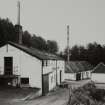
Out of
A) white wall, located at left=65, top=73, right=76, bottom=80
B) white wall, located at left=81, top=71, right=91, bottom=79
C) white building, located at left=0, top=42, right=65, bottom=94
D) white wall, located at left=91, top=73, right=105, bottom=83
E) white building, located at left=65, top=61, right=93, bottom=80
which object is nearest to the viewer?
white building, located at left=0, top=42, right=65, bottom=94

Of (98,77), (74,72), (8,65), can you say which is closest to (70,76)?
(74,72)

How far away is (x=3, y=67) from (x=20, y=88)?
3904mm

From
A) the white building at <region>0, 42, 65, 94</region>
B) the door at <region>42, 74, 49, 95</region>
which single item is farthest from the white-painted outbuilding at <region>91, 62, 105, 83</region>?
the white building at <region>0, 42, 65, 94</region>

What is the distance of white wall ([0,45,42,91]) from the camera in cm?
→ 2838

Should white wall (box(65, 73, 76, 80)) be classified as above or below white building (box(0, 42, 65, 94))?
below

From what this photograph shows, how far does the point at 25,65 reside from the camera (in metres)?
28.8

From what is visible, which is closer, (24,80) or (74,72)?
(24,80)

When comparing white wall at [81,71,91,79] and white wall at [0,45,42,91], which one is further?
white wall at [81,71,91,79]

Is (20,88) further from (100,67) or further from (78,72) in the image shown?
(78,72)

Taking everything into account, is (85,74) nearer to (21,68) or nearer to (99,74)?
(99,74)

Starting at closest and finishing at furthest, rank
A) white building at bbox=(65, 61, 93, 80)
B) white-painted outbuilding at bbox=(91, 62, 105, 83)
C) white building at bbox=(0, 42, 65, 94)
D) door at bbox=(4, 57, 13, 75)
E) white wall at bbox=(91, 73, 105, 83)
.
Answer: white building at bbox=(0, 42, 65, 94) → door at bbox=(4, 57, 13, 75) → white wall at bbox=(91, 73, 105, 83) → white-painted outbuilding at bbox=(91, 62, 105, 83) → white building at bbox=(65, 61, 93, 80)

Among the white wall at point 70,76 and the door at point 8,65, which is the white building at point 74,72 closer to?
the white wall at point 70,76

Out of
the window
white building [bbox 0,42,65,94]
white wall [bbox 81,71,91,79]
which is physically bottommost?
white wall [bbox 81,71,91,79]

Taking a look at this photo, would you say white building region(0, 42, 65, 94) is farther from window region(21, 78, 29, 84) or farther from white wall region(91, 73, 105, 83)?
white wall region(91, 73, 105, 83)
